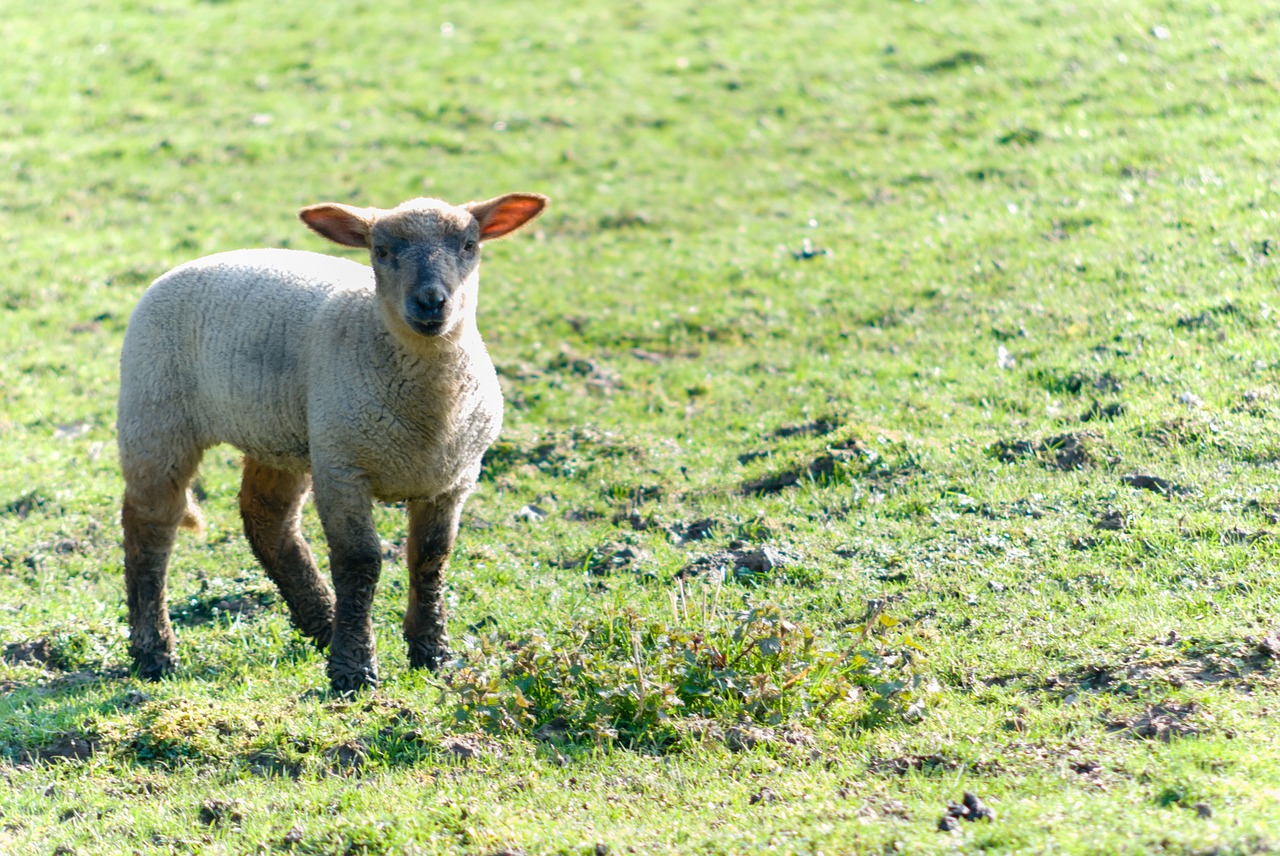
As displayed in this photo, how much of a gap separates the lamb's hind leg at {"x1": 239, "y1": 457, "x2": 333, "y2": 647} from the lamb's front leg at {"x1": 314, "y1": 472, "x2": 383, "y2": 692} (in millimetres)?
895

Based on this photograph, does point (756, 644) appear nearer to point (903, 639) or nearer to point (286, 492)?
point (903, 639)

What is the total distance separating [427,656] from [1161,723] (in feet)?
12.3

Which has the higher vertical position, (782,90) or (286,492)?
(782,90)

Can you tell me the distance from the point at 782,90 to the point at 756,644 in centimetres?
1217

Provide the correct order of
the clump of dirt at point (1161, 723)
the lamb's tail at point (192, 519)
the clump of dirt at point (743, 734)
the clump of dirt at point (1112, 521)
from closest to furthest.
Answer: the clump of dirt at point (1161, 723)
the clump of dirt at point (743, 734)
the clump of dirt at point (1112, 521)
the lamb's tail at point (192, 519)

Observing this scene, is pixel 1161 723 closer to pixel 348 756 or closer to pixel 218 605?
pixel 348 756

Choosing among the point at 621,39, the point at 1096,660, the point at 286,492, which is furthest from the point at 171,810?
the point at 621,39

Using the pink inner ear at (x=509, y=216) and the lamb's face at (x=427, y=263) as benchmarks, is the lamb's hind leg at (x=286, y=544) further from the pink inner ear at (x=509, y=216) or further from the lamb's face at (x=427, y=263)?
the pink inner ear at (x=509, y=216)

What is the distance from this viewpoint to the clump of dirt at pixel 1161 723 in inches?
214

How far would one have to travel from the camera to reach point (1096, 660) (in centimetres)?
622

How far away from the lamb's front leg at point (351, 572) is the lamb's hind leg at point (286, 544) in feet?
2.94

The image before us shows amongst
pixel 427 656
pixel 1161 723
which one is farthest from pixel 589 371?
pixel 1161 723

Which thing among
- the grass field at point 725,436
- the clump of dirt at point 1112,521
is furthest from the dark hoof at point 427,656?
the clump of dirt at point 1112,521

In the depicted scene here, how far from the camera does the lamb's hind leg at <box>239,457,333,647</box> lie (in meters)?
8.01
